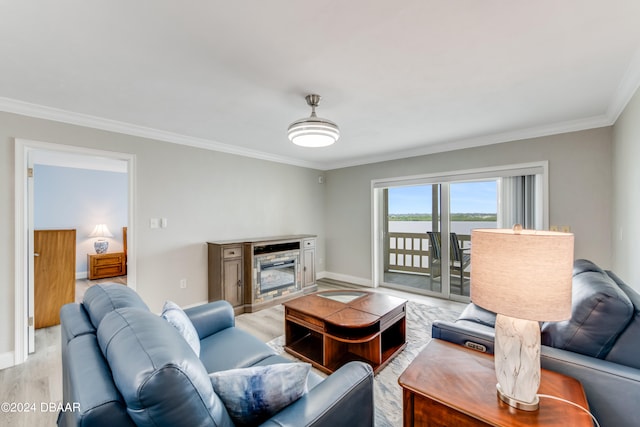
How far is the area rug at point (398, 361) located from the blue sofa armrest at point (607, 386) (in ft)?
3.30

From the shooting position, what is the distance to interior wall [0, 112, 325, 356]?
250 centimetres

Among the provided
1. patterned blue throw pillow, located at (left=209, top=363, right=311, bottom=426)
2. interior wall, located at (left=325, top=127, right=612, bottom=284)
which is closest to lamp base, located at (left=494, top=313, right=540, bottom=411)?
patterned blue throw pillow, located at (left=209, top=363, right=311, bottom=426)

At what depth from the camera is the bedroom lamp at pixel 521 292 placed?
1000mm

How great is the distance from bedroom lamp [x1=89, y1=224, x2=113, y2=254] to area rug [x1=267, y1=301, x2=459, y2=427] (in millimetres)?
5445

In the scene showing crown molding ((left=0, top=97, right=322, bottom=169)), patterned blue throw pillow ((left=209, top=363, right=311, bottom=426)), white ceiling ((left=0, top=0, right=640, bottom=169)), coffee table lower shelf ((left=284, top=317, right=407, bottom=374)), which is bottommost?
coffee table lower shelf ((left=284, top=317, right=407, bottom=374))

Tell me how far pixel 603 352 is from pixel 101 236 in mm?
7984

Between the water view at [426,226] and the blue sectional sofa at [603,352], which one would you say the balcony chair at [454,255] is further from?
the blue sectional sofa at [603,352]

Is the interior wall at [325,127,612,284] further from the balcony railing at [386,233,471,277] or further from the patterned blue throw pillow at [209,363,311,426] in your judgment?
the patterned blue throw pillow at [209,363,311,426]

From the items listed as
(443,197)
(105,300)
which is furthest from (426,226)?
(105,300)

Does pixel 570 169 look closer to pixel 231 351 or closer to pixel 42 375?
pixel 231 351

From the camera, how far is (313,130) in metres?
2.31

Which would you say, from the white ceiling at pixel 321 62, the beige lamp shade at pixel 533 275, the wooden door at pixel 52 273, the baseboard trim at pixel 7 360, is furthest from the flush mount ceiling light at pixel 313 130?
the wooden door at pixel 52 273

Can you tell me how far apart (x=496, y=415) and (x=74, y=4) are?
2665 mm

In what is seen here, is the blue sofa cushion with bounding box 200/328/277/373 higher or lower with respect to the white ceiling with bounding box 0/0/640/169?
lower
